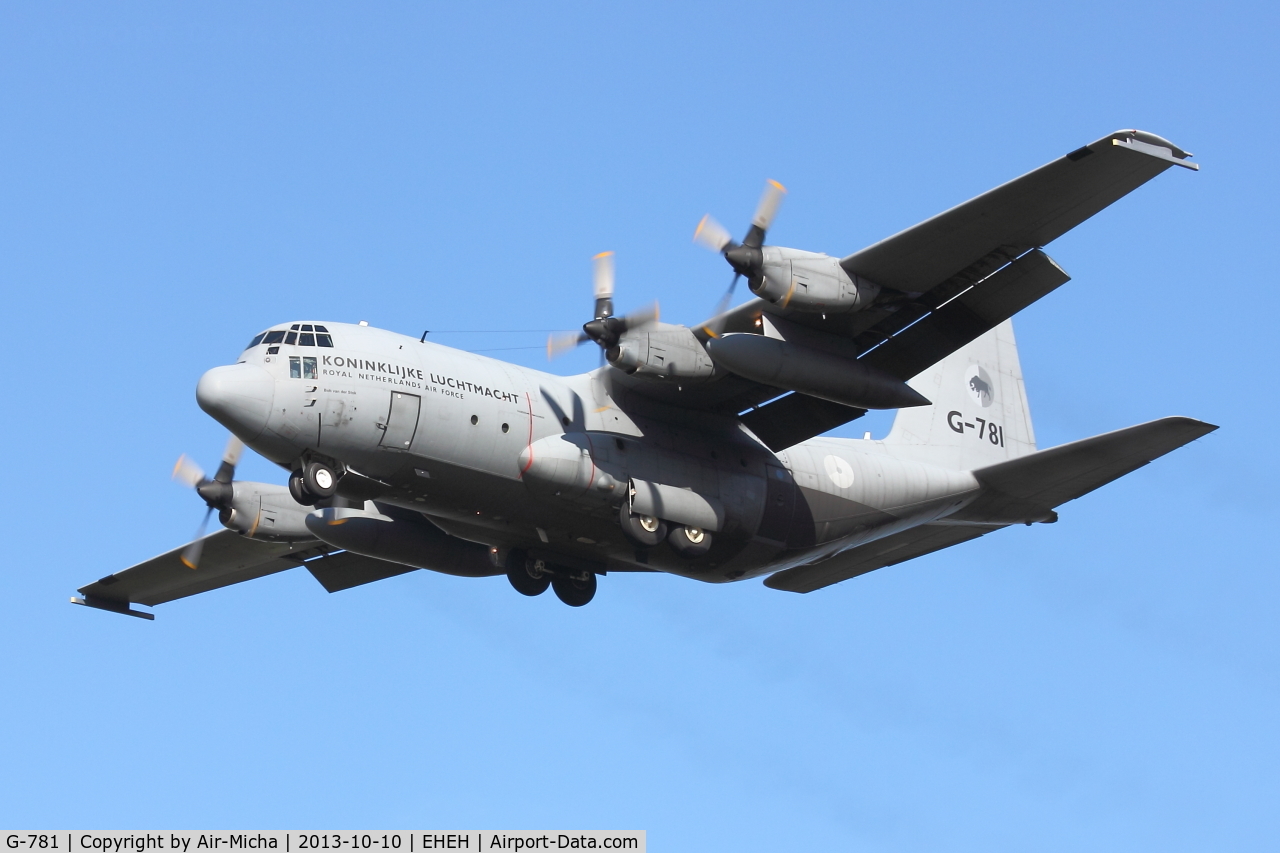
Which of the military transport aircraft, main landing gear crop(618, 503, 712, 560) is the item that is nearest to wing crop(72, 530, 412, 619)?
the military transport aircraft

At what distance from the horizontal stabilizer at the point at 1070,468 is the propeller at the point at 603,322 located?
6371mm

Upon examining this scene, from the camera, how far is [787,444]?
24.4 m

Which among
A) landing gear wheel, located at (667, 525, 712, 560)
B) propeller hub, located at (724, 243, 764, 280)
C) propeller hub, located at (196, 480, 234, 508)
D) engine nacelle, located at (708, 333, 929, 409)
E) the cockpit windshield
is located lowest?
landing gear wheel, located at (667, 525, 712, 560)

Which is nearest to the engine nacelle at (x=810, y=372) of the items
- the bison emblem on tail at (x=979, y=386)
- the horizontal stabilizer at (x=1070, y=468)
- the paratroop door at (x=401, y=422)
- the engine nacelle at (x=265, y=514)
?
the horizontal stabilizer at (x=1070, y=468)

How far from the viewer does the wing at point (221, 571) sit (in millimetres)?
27250

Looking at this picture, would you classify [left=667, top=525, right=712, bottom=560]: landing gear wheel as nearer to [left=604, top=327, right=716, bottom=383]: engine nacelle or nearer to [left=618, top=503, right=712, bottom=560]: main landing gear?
[left=618, top=503, right=712, bottom=560]: main landing gear

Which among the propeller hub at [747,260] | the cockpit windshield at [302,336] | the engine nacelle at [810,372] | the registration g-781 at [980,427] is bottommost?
the engine nacelle at [810,372]

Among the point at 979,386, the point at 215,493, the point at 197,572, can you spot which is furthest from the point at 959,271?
the point at 197,572

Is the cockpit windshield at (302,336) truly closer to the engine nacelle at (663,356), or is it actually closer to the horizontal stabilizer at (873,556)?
the engine nacelle at (663,356)

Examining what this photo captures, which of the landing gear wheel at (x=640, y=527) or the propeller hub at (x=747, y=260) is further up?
the propeller hub at (x=747, y=260)

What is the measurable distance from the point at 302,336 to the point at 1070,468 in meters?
11.2

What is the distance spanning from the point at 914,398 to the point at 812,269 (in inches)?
94.6

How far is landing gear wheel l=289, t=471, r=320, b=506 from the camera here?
20938mm

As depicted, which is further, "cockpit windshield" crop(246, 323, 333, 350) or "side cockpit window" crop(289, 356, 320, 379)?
"cockpit windshield" crop(246, 323, 333, 350)
